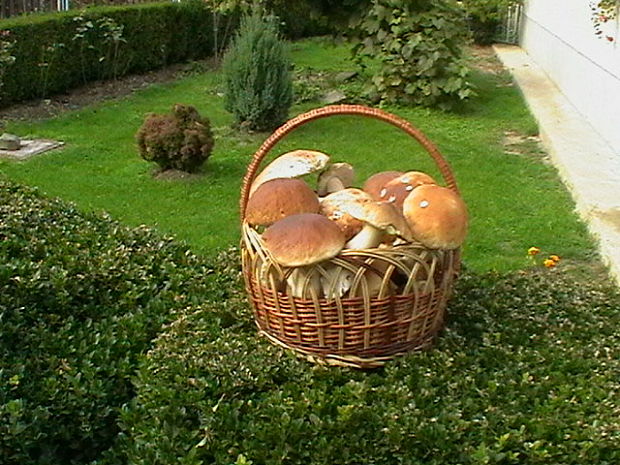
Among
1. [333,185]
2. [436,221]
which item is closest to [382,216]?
[436,221]

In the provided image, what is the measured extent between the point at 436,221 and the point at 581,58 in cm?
826

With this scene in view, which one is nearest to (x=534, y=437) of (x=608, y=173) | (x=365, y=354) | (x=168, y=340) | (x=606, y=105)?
(x=365, y=354)

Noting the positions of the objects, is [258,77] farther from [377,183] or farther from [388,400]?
[388,400]

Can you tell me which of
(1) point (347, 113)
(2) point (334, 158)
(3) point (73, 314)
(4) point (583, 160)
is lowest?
(2) point (334, 158)

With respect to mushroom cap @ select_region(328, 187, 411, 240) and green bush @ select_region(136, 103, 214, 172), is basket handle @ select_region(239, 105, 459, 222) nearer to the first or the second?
mushroom cap @ select_region(328, 187, 411, 240)

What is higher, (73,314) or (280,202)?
(280,202)

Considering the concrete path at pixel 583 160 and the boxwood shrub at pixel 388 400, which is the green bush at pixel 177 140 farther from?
the boxwood shrub at pixel 388 400

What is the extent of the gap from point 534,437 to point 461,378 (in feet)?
0.99

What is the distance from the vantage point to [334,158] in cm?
780

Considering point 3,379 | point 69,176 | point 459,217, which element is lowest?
point 69,176

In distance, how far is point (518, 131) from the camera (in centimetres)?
894

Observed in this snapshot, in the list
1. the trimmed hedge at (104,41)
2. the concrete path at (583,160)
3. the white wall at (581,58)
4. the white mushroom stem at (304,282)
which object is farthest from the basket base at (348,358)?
the trimmed hedge at (104,41)

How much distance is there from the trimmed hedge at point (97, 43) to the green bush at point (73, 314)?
6831 mm

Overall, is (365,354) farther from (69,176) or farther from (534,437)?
(69,176)
